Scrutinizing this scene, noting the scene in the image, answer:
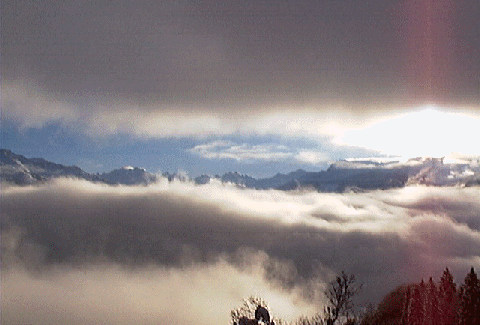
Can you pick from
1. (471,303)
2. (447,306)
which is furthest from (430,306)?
(471,303)

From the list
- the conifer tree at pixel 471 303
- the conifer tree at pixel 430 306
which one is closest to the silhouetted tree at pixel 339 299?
the conifer tree at pixel 430 306

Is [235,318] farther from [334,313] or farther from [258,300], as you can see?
[334,313]

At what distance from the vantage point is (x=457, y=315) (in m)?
76.4

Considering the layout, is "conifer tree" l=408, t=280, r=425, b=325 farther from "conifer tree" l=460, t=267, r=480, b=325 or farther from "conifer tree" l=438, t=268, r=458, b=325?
"conifer tree" l=460, t=267, r=480, b=325

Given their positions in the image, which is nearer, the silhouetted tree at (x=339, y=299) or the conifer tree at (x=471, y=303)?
the silhouetted tree at (x=339, y=299)

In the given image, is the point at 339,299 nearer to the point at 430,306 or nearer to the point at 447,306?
the point at 430,306

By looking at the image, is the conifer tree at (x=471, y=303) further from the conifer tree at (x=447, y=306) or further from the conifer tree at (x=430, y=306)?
the conifer tree at (x=430, y=306)

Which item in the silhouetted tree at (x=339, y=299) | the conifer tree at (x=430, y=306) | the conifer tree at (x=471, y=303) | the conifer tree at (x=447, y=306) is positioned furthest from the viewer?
the conifer tree at (x=447, y=306)

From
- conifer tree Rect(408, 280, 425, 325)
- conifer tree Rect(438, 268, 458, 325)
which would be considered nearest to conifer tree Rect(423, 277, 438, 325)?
conifer tree Rect(408, 280, 425, 325)

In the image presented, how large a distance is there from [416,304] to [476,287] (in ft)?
34.6

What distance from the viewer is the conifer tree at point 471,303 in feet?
240

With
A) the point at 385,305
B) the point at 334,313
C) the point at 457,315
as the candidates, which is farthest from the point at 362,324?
the point at 334,313

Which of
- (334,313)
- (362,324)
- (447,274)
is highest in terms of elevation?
(447,274)

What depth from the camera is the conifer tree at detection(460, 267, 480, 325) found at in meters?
73.1
